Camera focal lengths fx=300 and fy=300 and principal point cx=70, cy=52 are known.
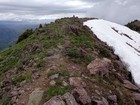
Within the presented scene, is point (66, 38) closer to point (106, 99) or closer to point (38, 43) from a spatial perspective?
point (38, 43)

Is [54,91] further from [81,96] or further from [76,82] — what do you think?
[76,82]

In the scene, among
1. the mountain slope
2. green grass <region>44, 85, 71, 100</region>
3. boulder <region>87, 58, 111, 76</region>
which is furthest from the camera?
boulder <region>87, 58, 111, 76</region>

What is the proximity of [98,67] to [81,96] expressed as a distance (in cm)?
416

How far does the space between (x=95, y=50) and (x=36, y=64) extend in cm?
671

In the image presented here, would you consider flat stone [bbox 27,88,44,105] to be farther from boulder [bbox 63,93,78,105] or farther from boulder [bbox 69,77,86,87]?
boulder [bbox 69,77,86,87]

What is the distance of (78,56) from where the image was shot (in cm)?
2269

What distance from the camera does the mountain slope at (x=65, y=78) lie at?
17.6 metres

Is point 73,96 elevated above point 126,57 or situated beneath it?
elevated above

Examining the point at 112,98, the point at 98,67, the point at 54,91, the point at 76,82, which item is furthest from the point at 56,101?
the point at 98,67

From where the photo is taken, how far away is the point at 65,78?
18.9 meters

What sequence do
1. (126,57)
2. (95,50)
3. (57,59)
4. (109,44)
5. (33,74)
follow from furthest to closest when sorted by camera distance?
1. (109,44)
2. (126,57)
3. (95,50)
4. (57,59)
5. (33,74)

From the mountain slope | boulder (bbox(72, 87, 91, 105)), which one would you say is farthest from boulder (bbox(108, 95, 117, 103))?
boulder (bbox(72, 87, 91, 105))

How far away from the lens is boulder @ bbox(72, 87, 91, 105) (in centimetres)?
1720

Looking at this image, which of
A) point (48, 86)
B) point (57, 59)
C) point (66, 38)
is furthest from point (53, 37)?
point (48, 86)
